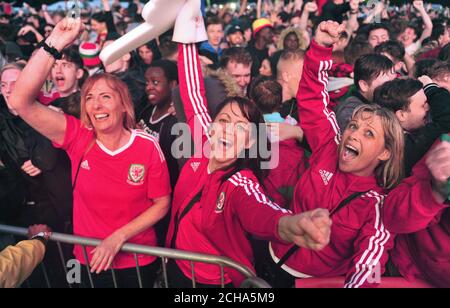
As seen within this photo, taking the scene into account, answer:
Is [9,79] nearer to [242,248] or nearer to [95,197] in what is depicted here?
[95,197]

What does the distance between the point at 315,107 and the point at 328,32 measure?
0.43 m

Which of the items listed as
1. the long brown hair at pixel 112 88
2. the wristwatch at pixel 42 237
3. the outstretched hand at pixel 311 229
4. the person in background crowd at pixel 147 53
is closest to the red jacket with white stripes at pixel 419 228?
the outstretched hand at pixel 311 229

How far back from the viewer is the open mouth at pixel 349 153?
221 centimetres

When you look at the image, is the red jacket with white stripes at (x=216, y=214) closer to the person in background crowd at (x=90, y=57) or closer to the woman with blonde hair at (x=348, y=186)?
the woman with blonde hair at (x=348, y=186)

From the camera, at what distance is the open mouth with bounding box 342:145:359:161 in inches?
87.1

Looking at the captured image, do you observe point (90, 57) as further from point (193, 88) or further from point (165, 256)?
point (165, 256)

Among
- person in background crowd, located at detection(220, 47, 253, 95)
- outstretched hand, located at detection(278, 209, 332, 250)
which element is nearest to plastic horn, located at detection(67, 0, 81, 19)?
outstretched hand, located at detection(278, 209, 332, 250)

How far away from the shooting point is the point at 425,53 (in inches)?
190

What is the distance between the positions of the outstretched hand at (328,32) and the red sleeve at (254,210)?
0.82m

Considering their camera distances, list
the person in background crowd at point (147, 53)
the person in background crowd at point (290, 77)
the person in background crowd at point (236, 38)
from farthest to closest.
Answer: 1. the person in background crowd at point (236, 38)
2. the person in background crowd at point (147, 53)
3. the person in background crowd at point (290, 77)

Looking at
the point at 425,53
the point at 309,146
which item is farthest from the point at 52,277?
the point at 425,53

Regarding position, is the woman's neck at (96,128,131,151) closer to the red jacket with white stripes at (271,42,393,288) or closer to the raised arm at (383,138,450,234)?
the red jacket with white stripes at (271,42,393,288)
